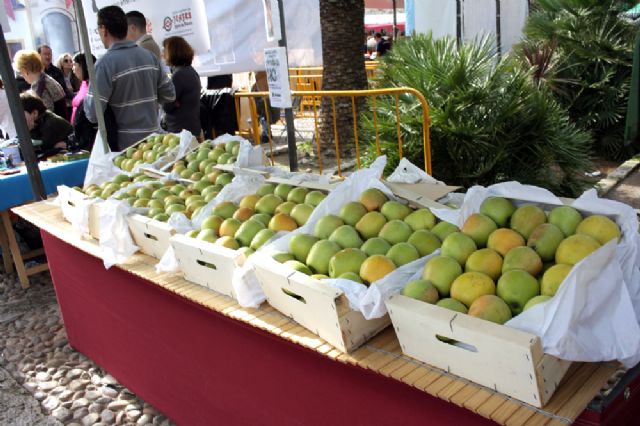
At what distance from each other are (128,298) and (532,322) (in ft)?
7.07

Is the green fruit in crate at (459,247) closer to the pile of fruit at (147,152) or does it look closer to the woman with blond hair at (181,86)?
the pile of fruit at (147,152)

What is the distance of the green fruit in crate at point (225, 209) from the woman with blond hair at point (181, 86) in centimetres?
360

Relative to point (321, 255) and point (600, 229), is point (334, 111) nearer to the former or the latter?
point (321, 255)

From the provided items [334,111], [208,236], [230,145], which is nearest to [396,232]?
[208,236]

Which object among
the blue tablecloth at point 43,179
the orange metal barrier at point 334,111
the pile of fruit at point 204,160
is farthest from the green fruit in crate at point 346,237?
the blue tablecloth at point 43,179

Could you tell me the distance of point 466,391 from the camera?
1485 millimetres

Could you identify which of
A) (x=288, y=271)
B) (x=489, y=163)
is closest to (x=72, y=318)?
(x=288, y=271)

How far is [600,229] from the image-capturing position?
1.74m

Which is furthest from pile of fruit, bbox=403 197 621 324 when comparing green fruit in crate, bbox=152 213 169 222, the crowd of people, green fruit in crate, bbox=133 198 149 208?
the crowd of people

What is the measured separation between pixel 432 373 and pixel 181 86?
507 cm

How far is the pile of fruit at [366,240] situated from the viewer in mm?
1920

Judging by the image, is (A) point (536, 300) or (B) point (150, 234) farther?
(B) point (150, 234)

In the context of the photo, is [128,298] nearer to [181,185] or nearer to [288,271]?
[181,185]

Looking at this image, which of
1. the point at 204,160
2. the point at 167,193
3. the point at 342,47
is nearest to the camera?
the point at 167,193
